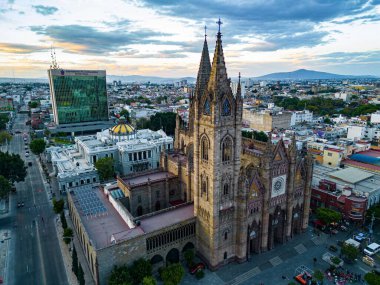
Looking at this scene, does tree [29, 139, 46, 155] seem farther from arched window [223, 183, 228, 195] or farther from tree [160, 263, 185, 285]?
arched window [223, 183, 228, 195]

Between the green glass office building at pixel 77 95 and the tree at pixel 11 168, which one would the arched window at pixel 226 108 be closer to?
the tree at pixel 11 168

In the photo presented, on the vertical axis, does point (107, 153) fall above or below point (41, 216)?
above

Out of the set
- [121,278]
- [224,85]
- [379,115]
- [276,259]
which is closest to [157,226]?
[121,278]

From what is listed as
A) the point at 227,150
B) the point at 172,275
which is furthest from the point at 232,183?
the point at 172,275

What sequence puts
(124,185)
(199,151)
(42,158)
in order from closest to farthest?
(199,151), (124,185), (42,158)

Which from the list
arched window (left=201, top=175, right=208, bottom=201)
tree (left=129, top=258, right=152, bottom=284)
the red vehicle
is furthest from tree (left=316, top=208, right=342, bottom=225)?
tree (left=129, top=258, right=152, bottom=284)

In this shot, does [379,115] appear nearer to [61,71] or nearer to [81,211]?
[81,211]

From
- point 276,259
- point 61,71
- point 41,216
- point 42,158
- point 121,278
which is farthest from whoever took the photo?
point 61,71
